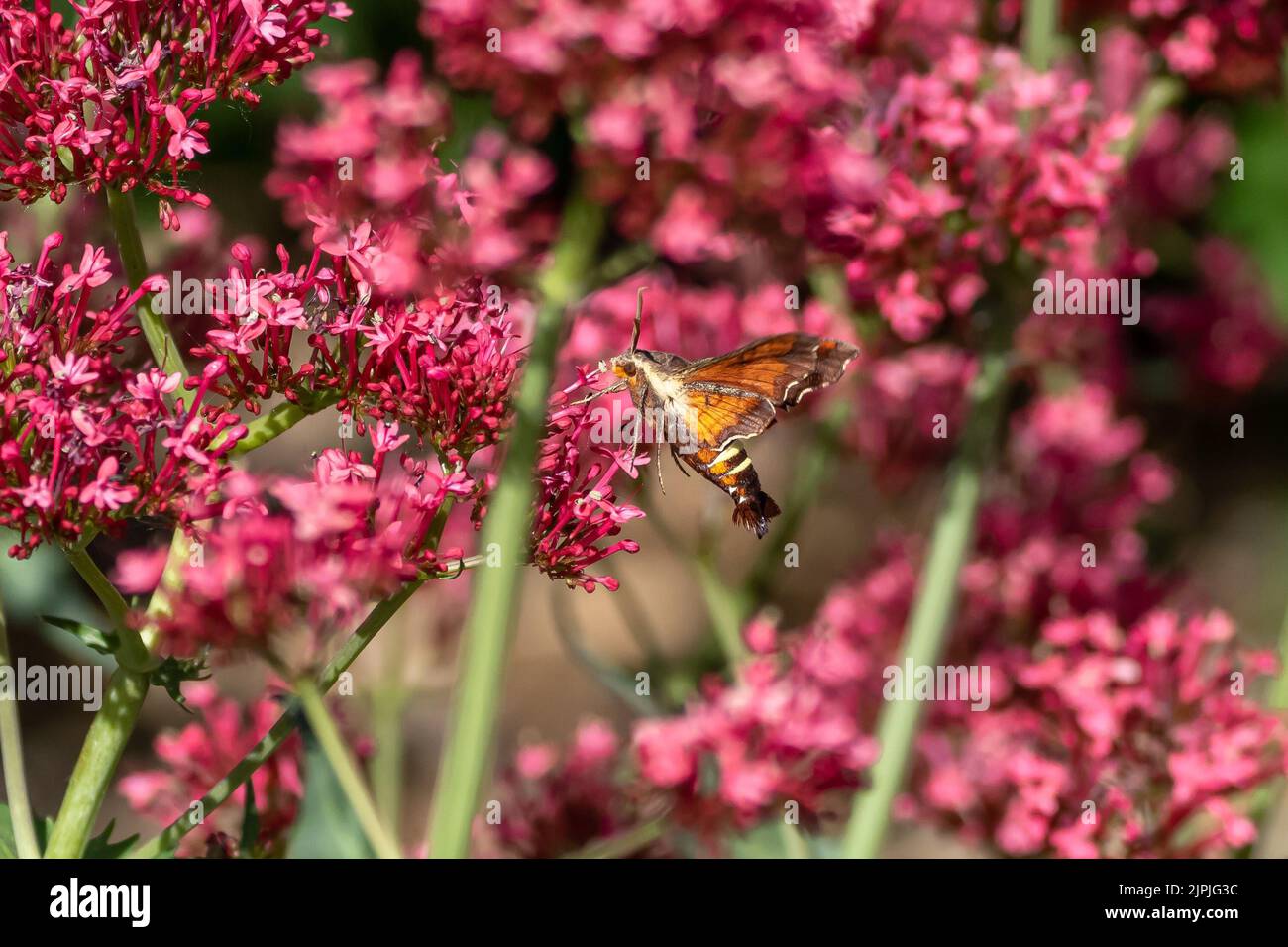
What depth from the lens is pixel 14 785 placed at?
960 millimetres

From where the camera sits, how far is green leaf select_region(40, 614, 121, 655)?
89 cm

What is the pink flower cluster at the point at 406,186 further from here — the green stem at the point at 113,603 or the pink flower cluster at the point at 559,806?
the pink flower cluster at the point at 559,806

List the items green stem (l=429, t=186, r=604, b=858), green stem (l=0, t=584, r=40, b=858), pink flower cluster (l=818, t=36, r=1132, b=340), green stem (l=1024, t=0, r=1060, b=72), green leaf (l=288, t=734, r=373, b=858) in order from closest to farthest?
green stem (l=0, t=584, r=40, b=858), green stem (l=429, t=186, r=604, b=858), green leaf (l=288, t=734, r=373, b=858), pink flower cluster (l=818, t=36, r=1132, b=340), green stem (l=1024, t=0, r=1060, b=72)

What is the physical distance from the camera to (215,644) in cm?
104

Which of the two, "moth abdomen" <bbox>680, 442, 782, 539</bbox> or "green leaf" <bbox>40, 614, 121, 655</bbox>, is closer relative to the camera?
"green leaf" <bbox>40, 614, 121, 655</bbox>

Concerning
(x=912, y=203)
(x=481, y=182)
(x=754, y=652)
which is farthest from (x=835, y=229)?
(x=754, y=652)

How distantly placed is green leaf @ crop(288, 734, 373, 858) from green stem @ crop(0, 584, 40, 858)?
310 millimetres

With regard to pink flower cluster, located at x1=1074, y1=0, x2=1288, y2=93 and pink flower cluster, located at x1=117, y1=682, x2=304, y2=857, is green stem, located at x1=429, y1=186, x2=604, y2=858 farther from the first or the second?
pink flower cluster, located at x1=1074, y1=0, x2=1288, y2=93

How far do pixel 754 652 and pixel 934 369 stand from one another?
0.56 meters

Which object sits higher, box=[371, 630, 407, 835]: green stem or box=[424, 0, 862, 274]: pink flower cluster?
box=[424, 0, 862, 274]: pink flower cluster

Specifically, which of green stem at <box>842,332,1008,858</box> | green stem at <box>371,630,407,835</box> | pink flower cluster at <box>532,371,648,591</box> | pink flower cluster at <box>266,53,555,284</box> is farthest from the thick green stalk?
green stem at <box>842,332,1008,858</box>

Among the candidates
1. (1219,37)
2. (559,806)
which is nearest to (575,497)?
(559,806)

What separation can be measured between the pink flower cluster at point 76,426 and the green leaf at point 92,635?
0.06 meters

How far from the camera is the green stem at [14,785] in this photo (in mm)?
937
